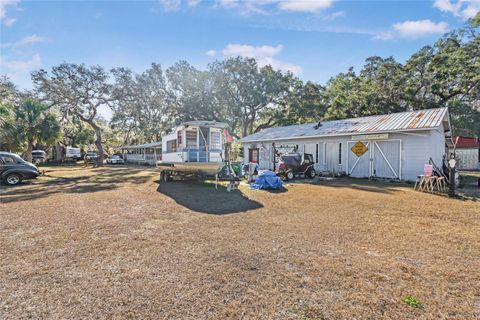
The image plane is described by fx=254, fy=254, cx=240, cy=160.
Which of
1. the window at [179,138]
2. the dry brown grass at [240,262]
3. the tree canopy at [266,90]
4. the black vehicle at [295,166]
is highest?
the tree canopy at [266,90]

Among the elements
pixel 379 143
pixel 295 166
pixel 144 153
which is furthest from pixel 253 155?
pixel 144 153

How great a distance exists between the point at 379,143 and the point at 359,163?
165cm

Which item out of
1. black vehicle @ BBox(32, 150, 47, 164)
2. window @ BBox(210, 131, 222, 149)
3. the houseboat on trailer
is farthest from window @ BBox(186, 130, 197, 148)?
black vehicle @ BBox(32, 150, 47, 164)

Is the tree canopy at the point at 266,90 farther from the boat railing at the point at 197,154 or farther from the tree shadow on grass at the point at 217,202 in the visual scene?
the tree shadow on grass at the point at 217,202

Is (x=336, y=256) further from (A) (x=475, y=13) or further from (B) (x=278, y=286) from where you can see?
(A) (x=475, y=13)

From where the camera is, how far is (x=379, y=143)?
14.4m

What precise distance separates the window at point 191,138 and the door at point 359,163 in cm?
967

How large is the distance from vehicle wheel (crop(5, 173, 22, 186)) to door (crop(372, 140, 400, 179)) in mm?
19558

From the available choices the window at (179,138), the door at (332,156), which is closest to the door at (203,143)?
the window at (179,138)

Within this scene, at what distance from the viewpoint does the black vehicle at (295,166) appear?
1450cm

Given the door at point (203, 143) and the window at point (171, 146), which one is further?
the window at point (171, 146)

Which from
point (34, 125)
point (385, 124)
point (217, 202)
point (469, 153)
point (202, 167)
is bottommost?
point (217, 202)

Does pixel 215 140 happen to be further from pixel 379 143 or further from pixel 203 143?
pixel 379 143

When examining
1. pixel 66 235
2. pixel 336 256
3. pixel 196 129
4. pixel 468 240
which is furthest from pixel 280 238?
pixel 196 129
